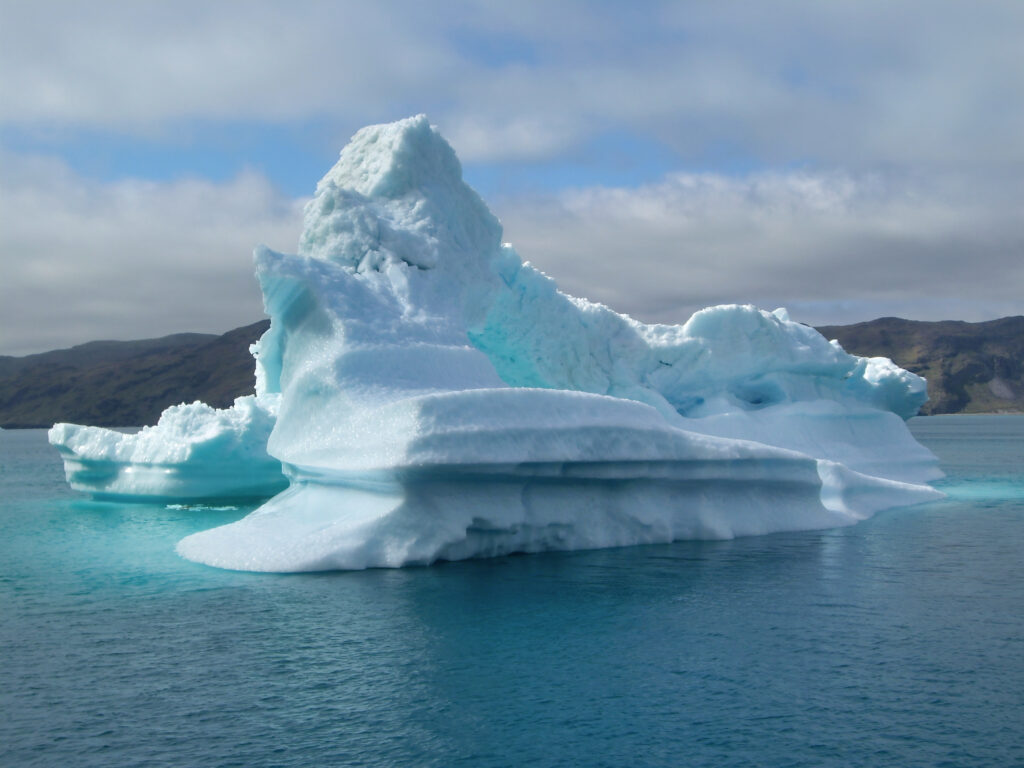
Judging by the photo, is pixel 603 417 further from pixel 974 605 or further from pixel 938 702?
pixel 938 702

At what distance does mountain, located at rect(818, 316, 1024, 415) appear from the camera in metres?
117

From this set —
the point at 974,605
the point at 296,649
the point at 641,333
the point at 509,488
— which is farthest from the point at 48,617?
the point at 641,333

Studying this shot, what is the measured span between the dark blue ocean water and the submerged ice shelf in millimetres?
802

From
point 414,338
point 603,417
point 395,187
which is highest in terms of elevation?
point 395,187

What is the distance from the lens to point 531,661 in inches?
270

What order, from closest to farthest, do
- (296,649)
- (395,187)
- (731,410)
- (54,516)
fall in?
(296,649) < (395,187) < (54,516) < (731,410)

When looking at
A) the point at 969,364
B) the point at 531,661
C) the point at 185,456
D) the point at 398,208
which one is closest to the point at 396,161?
the point at 398,208

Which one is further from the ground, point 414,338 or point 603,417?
point 414,338

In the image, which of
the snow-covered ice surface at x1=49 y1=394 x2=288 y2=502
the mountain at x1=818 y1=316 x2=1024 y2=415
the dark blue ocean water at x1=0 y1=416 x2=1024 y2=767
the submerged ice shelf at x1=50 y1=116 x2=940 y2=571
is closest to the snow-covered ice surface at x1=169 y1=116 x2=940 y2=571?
the submerged ice shelf at x1=50 y1=116 x2=940 y2=571

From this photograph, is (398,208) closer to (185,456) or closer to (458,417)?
(185,456)

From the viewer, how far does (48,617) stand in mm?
8414

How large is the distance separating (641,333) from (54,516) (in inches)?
481

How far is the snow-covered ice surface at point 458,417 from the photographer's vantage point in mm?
10406

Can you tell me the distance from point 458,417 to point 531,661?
4029 millimetres
